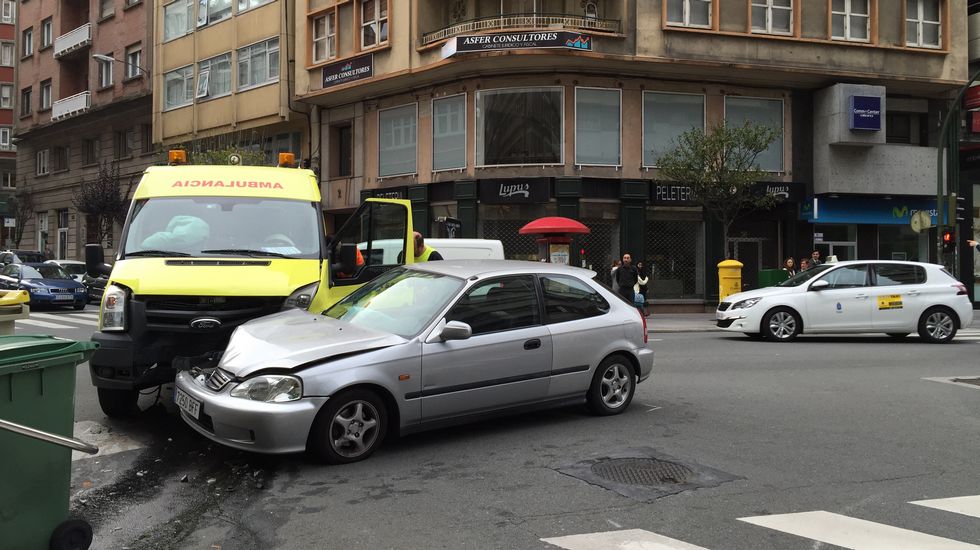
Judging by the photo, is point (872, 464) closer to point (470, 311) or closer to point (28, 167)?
point (470, 311)

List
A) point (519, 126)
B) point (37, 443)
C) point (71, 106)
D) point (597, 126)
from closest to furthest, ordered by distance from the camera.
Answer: point (37, 443)
point (519, 126)
point (597, 126)
point (71, 106)

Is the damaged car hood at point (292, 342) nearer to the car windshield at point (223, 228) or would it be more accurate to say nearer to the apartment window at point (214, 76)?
the car windshield at point (223, 228)

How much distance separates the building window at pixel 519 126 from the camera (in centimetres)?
2367

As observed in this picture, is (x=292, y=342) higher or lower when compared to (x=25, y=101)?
lower

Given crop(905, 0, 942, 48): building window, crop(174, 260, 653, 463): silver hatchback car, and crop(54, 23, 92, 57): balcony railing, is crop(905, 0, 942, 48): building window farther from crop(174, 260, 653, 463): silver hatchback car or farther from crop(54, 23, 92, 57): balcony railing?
crop(54, 23, 92, 57): balcony railing

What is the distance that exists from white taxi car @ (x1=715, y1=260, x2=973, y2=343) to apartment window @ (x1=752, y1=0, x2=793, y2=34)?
11981 mm

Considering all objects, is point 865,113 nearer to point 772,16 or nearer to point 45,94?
point 772,16

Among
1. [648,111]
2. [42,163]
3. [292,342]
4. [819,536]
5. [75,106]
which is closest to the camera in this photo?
[819,536]

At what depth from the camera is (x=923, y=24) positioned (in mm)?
25828

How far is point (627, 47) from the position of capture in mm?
23062

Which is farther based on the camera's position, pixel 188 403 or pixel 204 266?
pixel 204 266

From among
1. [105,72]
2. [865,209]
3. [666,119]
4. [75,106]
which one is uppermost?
[105,72]

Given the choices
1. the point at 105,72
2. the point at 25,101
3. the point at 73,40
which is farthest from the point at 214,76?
the point at 25,101

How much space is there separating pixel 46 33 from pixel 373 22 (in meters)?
28.4
